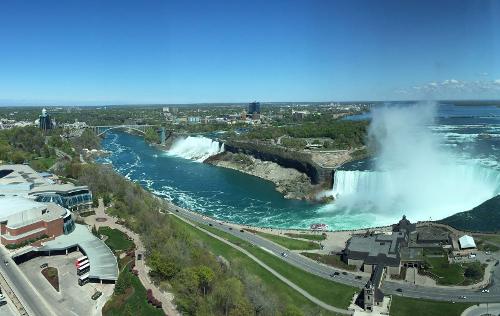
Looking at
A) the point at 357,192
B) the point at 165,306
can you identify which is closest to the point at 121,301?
the point at 165,306

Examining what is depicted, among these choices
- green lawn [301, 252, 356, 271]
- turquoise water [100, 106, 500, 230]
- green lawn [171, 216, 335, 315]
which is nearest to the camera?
green lawn [171, 216, 335, 315]

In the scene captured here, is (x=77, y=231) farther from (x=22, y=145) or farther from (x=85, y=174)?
(x=22, y=145)

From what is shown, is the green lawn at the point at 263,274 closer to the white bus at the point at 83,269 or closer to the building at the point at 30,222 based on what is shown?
the white bus at the point at 83,269

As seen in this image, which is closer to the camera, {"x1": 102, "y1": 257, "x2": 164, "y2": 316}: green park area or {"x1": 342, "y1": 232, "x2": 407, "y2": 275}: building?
{"x1": 102, "y1": 257, "x2": 164, "y2": 316}: green park area

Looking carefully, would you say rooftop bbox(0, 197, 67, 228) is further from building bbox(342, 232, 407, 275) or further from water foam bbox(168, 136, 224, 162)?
water foam bbox(168, 136, 224, 162)

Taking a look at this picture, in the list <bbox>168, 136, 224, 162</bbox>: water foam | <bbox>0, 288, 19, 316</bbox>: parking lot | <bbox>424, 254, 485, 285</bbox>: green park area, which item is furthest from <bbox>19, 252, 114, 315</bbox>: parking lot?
<bbox>168, 136, 224, 162</bbox>: water foam

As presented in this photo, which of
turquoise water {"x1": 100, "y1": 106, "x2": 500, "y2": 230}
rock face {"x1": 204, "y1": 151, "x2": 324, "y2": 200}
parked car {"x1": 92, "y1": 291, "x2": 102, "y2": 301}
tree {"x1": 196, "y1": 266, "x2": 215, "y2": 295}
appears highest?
tree {"x1": 196, "y1": 266, "x2": 215, "y2": 295}

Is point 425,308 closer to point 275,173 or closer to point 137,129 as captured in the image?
point 275,173

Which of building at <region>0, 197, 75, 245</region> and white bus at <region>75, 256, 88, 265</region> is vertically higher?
building at <region>0, 197, 75, 245</region>
